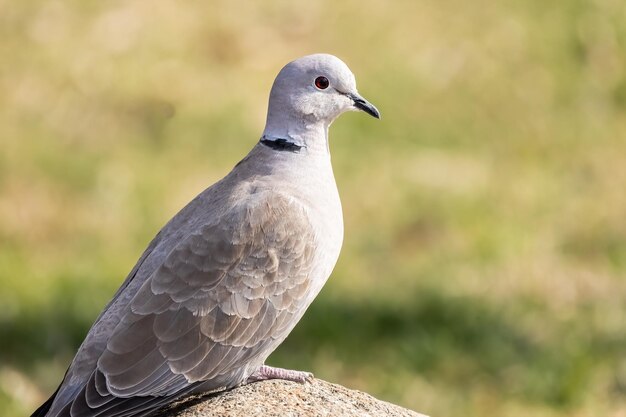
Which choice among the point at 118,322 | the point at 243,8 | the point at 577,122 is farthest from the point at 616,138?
the point at 118,322

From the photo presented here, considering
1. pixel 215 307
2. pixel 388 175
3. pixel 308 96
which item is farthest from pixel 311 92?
pixel 388 175

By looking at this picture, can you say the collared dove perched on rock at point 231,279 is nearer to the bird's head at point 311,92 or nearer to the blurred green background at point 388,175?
the bird's head at point 311,92

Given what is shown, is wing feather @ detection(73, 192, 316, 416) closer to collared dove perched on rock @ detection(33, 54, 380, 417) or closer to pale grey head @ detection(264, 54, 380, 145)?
collared dove perched on rock @ detection(33, 54, 380, 417)

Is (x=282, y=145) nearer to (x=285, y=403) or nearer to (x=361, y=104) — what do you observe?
(x=361, y=104)

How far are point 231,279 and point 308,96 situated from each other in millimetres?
1032

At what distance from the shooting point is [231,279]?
529 centimetres

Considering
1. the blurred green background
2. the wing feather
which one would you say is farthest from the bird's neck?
the blurred green background

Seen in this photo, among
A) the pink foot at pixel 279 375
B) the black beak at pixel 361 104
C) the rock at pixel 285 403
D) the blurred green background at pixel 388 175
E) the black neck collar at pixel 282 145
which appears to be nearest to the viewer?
the rock at pixel 285 403

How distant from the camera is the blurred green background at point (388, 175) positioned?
29.4 ft

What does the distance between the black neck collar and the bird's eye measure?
12.7 inches

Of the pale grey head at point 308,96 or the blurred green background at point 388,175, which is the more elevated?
the blurred green background at point 388,175

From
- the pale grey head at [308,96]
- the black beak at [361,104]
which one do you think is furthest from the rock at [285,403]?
the black beak at [361,104]

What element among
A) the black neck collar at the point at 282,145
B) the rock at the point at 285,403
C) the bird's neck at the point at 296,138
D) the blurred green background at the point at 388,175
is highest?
the blurred green background at the point at 388,175

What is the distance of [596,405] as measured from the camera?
834 cm
